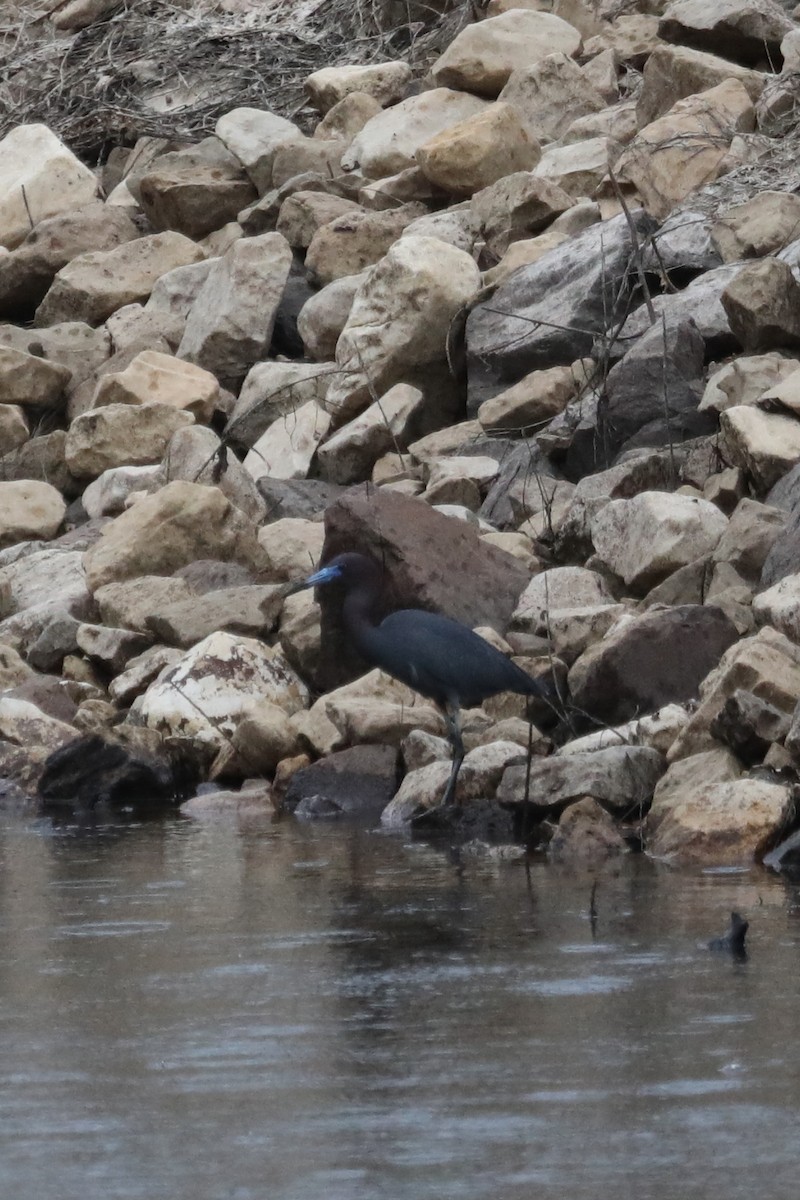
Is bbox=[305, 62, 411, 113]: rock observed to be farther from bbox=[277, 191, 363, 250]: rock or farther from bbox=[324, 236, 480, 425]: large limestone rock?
bbox=[324, 236, 480, 425]: large limestone rock

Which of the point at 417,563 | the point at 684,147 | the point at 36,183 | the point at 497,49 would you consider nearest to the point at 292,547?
A: the point at 417,563

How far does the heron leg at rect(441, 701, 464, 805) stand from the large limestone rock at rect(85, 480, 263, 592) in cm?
242

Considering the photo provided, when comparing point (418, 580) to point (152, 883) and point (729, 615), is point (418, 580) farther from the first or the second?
point (152, 883)

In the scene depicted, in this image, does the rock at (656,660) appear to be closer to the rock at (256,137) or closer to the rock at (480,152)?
the rock at (480,152)

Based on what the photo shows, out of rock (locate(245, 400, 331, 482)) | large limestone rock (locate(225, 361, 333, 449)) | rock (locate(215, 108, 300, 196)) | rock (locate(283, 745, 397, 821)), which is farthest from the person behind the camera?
rock (locate(215, 108, 300, 196))

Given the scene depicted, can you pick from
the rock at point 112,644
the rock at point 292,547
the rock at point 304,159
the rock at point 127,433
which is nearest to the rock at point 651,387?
the rock at point 292,547

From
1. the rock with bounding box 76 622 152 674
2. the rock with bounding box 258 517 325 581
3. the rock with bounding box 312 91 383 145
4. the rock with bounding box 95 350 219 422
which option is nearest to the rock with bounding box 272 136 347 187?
the rock with bounding box 312 91 383 145

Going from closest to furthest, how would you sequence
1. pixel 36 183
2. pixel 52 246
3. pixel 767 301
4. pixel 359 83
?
pixel 767 301 → pixel 52 246 → pixel 36 183 → pixel 359 83

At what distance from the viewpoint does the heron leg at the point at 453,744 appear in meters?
7.28

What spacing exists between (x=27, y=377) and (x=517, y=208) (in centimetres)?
314

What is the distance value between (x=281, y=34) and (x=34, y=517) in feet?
24.6

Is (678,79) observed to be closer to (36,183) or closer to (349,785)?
(36,183)

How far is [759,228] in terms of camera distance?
1097cm

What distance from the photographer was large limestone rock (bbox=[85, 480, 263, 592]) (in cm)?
1008
